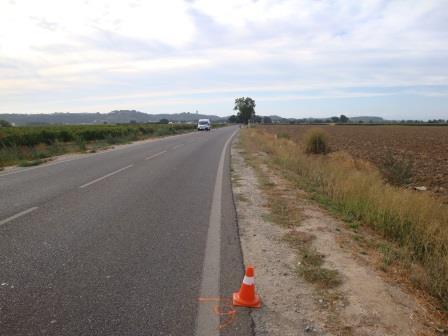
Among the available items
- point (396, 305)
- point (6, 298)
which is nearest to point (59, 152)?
point (6, 298)

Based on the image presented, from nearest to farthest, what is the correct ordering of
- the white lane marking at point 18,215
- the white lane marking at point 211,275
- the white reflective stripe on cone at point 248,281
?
the white lane marking at point 211,275 < the white reflective stripe on cone at point 248,281 < the white lane marking at point 18,215

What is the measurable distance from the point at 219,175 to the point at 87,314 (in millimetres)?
9119

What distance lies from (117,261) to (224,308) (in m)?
1.71

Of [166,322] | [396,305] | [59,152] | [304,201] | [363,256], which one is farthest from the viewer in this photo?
[59,152]

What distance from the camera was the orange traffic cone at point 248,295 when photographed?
3.71 m

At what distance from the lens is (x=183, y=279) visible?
14.1 ft

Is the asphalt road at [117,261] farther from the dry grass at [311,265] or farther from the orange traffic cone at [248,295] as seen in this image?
the dry grass at [311,265]

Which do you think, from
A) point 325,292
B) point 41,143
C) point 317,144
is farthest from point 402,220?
point 41,143

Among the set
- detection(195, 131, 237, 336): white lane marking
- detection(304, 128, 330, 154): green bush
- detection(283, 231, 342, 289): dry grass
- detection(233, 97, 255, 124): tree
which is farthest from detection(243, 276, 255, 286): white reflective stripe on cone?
detection(233, 97, 255, 124): tree

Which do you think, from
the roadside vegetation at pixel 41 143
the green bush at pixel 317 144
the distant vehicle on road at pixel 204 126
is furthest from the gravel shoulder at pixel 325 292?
the distant vehicle on road at pixel 204 126

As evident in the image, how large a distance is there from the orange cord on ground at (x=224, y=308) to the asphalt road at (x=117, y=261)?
29mm

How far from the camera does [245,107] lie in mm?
141250

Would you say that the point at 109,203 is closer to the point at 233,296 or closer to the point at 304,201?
the point at 304,201

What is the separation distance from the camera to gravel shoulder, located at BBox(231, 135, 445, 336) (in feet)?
11.1
